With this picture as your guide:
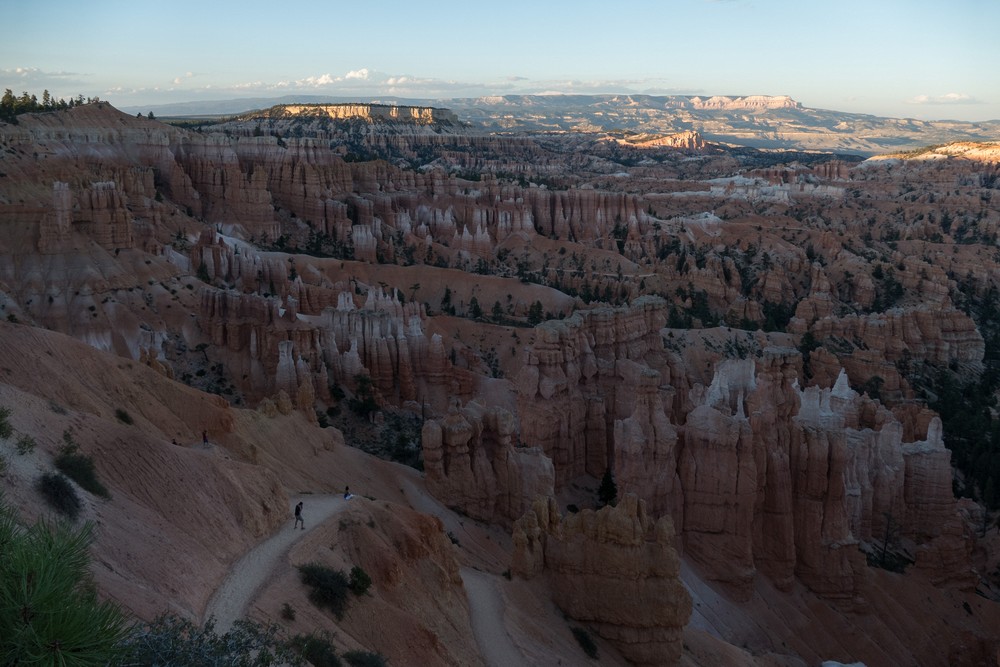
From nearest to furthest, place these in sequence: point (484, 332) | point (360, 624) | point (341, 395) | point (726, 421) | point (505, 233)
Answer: point (360, 624)
point (726, 421)
point (341, 395)
point (484, 332)
point (505, 233)

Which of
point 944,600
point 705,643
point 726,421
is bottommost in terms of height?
point 944,600

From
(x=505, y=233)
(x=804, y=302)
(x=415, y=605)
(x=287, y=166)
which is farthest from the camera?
(x=505, y=233)

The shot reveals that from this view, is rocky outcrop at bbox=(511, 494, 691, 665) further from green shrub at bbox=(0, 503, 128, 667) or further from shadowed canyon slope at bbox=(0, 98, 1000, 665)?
green shrub at bbox=(0, 503, 128, 667)

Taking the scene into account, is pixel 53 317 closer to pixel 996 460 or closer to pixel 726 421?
pixel 726 421

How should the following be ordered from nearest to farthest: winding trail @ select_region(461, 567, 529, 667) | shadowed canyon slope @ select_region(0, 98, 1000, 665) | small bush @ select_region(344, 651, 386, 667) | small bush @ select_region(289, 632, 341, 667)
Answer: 1. small bush @ select_region(289, 632, 341, 667)
2. small bush @ select_region(344, 651, 386, 667)
3. winding trail @ select_region(461, 567, 529, 667)
4. shadowed canyon slope @ select_region(0, 98, 1000, 665)

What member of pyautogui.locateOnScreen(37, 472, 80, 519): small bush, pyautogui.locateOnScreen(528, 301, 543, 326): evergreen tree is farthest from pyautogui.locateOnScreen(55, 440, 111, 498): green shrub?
pyautogui.locateOnScreen(528, 301, 543, 326): evergreen tree

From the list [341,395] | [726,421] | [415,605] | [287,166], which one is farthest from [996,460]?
[287,166]

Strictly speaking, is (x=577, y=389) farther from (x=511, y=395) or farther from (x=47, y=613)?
(x=47, y=613)
